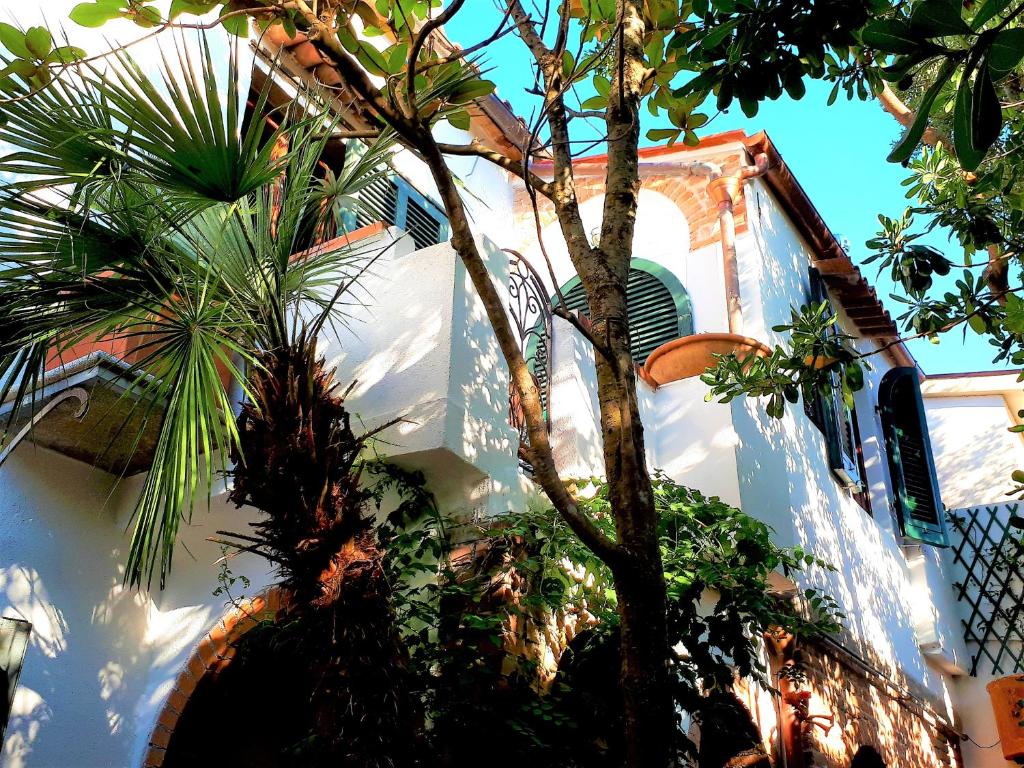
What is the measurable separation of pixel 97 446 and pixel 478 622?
2401 mm

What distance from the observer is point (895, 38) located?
8.15 ft

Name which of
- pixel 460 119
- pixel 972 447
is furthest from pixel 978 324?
pixel 972 447

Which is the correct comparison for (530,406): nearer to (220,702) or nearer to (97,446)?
(97,446)

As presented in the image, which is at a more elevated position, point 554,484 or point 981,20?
point 981,20

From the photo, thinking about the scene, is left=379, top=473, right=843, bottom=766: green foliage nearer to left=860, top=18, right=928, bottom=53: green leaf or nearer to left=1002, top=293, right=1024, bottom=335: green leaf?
left=1002, top=293, right=1024, bottom=335: green leaf

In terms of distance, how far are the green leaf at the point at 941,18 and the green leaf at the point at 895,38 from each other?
51mm

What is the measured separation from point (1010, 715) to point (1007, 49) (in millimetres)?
7832

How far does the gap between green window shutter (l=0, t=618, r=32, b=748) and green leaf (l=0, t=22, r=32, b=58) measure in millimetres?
2462

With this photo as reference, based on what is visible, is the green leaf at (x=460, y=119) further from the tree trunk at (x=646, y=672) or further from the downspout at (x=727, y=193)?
the downspout at (x=727, y=193)

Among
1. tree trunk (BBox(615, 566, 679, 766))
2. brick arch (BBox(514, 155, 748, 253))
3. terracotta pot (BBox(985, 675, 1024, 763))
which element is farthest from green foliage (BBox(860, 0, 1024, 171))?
terracotta pot (BBox(985, 675, 1024, 763))

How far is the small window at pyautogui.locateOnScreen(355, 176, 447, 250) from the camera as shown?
7730mm

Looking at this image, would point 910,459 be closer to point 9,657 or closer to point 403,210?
point 403,210

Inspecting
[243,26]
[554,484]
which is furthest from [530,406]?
[243,26]

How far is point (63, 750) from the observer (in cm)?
507
